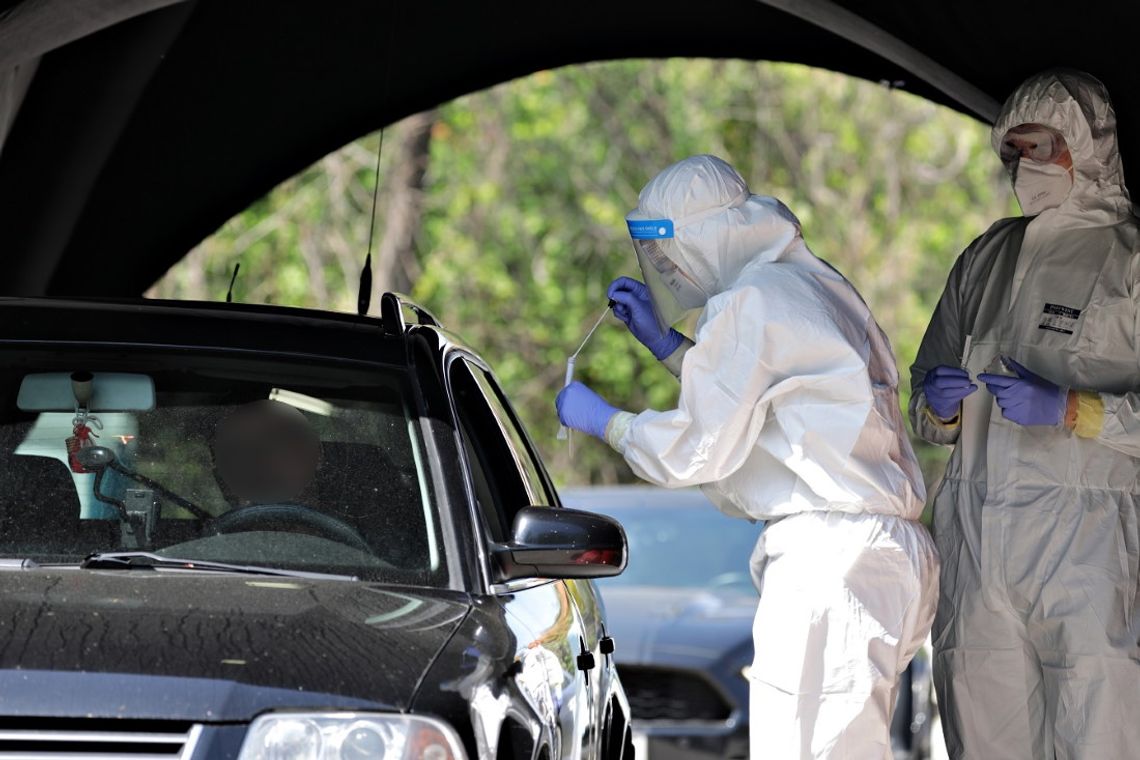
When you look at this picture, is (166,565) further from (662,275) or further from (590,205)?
(590,205)

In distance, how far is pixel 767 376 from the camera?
15.4 feet

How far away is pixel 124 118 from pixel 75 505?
454 centimetres

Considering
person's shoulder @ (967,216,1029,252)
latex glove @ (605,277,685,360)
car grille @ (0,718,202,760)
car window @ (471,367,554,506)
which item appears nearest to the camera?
car grille @ (0,718,202,760)

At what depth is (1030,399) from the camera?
204 inches

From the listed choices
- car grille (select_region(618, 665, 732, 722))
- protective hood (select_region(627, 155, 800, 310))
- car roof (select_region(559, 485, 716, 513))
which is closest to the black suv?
protective hood (select_region(627, 155, 800, 310))

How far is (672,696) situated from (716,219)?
5.17m

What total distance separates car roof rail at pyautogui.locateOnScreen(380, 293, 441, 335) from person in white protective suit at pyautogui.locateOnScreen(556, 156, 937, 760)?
0.62 m

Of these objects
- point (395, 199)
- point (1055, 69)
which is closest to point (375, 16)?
point (1055, 69)

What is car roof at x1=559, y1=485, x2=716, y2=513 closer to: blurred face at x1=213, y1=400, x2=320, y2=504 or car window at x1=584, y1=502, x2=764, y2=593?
car window at x1=584, y1=502, x2=764, y2=593

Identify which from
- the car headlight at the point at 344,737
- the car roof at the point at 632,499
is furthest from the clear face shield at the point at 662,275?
the car roof at the point at 632,499

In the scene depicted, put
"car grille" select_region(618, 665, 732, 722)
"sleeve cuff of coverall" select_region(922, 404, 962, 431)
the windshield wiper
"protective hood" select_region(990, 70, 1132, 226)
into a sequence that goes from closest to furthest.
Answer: the windshield wiper
"protective hood" select_region(990, 70, 1132, 226)
"sleeve cuff of coverall" select_region(922, 404, 962, 431)
"car grille" select_region(618, 665, 732, 722)

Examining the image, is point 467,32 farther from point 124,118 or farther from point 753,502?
point 753,502

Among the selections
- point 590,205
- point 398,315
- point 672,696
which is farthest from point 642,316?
point 590,205

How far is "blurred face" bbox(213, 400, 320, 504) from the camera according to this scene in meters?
4.12
